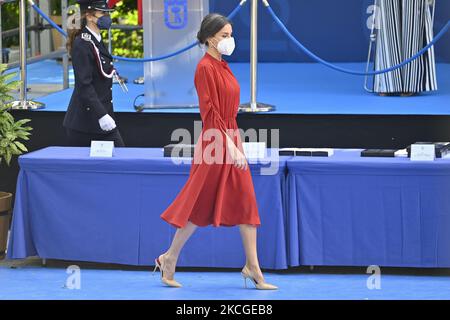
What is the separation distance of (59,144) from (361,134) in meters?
2.13

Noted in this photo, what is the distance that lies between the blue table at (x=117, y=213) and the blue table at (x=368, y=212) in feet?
0.40

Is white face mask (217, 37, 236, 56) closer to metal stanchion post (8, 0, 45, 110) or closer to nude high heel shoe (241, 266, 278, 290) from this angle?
nude high heel shoe (241, 266, 278, 290)

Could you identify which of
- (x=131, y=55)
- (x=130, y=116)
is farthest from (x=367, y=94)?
(x=131, y=55)

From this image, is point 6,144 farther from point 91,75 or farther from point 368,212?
point 368,212

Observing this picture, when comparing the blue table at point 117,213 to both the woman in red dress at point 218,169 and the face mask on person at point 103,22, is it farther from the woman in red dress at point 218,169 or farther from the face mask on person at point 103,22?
the face mask on person at point 103,22

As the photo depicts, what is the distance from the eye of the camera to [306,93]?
1010cm

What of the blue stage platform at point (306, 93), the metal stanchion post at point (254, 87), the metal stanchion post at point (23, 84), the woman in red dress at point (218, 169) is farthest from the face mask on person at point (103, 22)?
the metal stanchion post at point (23, 84)

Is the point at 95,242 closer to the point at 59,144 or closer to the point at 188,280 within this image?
the point at 188,280

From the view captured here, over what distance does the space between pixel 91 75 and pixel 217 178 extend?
1310 millimetres

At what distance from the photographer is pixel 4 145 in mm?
7789

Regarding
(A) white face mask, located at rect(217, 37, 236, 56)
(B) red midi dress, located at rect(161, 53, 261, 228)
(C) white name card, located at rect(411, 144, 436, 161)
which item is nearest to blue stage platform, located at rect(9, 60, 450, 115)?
(C) white name card, located at rect(411, 144, 436, 161)

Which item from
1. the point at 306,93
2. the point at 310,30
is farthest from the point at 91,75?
the point at 310,30

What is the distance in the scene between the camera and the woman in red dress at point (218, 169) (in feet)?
21.4

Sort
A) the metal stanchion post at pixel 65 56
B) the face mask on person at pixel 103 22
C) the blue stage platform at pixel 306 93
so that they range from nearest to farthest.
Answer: the face mask on person at pixel 103 22 → the blue stage platform at pixel 306 93 → the metal stanchion post at pixel 65 56
